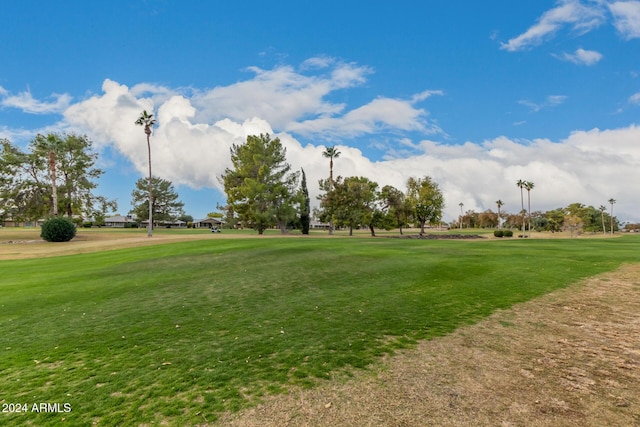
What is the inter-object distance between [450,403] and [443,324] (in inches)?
143

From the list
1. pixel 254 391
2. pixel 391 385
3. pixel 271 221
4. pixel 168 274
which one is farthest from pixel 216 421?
pixel 271 221

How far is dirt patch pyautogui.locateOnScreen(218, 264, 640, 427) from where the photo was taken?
4.07m

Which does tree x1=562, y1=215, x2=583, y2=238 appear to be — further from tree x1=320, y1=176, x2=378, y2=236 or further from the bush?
the bush

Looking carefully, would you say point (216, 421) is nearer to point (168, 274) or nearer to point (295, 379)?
point (295, 379)

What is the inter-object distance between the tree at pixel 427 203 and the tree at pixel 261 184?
2575 cm

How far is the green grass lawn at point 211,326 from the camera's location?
466 centimetres

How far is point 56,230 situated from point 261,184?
2947 cm

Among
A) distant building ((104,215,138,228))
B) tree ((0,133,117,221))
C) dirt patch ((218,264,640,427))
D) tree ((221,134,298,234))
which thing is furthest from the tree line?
distant building ((104,215,138,228))

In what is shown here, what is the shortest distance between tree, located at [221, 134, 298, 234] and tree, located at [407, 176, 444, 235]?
1014 inches

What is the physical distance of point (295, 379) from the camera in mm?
5047

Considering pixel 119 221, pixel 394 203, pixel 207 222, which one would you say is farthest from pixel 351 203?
pixel 119 221

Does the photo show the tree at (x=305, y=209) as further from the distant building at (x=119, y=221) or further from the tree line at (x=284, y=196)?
the distant building at (x=119, y=221)

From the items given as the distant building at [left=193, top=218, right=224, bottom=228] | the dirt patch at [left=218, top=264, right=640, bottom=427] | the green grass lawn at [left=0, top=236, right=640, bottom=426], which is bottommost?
the dirt patch at [left=218, top=264, right=640, bottom=427]

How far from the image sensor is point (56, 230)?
44312 mm
